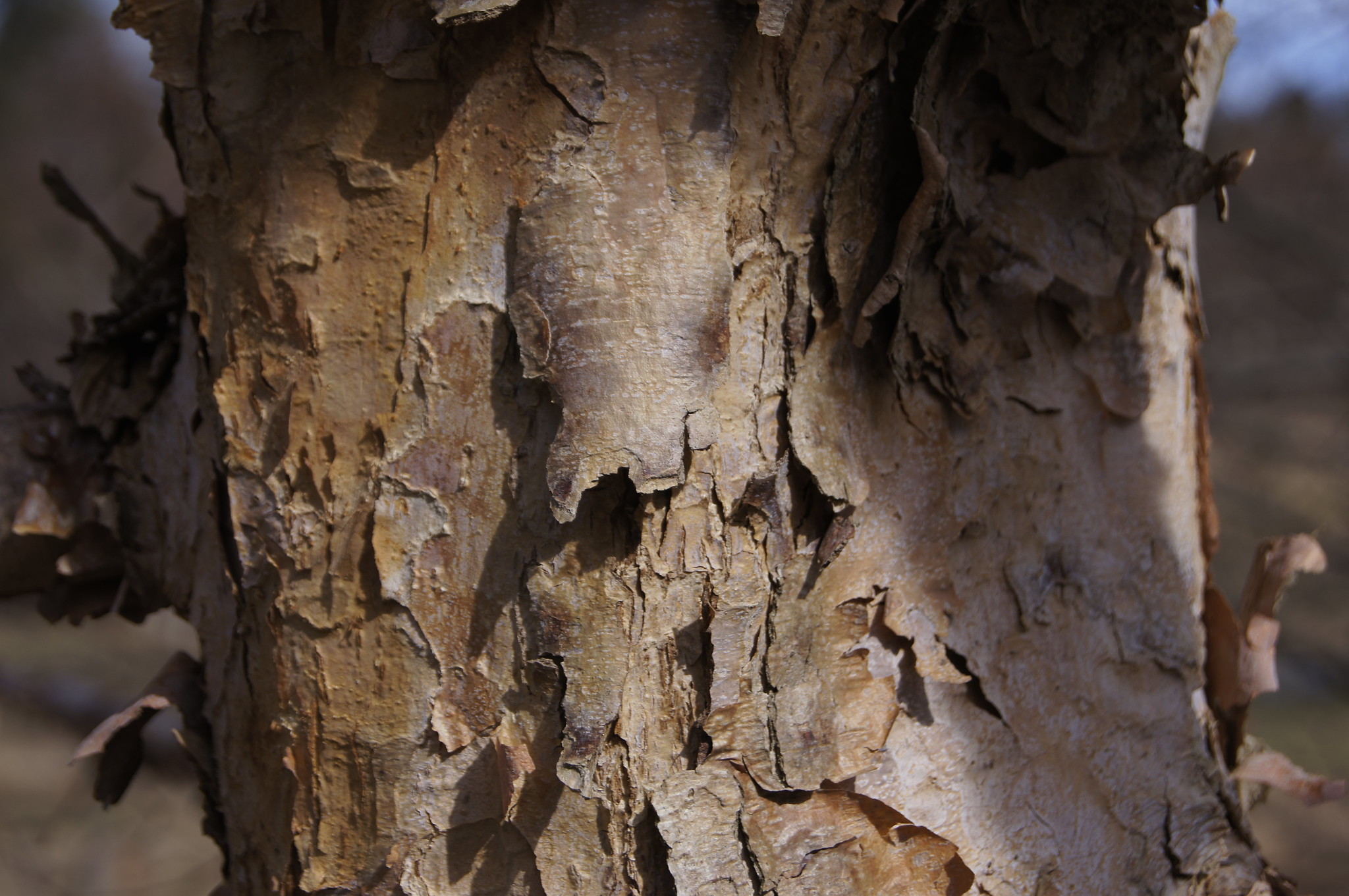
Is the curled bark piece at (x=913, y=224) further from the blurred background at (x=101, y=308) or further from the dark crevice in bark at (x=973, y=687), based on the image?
the blurred background at (x=101, y=308)

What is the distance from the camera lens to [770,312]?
67 cm

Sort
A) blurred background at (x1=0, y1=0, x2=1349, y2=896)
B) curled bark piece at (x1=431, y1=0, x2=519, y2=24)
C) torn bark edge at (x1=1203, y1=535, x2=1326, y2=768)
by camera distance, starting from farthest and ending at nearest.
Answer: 1. blurred background at (x1=0, y1=0, x2=1349, y2=896)
2. torn bark edge at (x1=1203, y1=535, x2=1326, y2=768)
3. curled bark piece at (x1=431, y1=0, x2=519, y2=24)

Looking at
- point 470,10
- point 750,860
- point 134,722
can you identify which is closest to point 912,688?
point 750,860

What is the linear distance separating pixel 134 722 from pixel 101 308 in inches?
298

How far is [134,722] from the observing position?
0.89 meters

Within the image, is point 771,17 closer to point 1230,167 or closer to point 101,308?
point 1230,167

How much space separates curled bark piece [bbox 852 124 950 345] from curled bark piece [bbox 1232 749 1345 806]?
0.72 m

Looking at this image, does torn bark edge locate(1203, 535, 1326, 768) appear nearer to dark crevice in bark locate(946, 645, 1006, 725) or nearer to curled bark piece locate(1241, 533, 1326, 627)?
curled bark piece locate(1241, 533, 1326, 627)

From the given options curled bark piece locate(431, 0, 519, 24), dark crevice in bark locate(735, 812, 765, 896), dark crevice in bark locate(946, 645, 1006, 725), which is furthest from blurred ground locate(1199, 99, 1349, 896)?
curled bark piece locate(431, 0, 519, 24)

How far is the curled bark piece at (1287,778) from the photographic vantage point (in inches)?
35.7

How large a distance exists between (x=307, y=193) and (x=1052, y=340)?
678 millimetres

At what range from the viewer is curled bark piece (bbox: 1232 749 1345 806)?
91cm

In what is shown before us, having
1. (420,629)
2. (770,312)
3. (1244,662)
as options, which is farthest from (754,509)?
(1244,662)

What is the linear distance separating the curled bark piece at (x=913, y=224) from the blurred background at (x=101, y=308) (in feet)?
8.91
